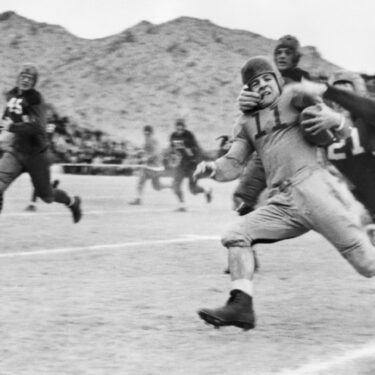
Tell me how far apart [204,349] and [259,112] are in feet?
4.85

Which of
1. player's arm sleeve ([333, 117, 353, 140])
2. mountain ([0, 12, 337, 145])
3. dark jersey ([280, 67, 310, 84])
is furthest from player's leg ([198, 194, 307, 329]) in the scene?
mountain ([0, 12, 337, 145])

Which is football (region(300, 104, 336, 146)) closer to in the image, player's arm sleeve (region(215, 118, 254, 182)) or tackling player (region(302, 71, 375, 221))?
player's arm sleeve (region(215, 118, 254, 182))

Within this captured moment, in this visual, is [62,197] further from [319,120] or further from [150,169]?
[150,169]

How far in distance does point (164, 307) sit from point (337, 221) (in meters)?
1.49

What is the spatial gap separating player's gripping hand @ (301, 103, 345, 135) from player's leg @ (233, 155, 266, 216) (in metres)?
2.18

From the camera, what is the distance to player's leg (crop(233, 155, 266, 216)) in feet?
25.1

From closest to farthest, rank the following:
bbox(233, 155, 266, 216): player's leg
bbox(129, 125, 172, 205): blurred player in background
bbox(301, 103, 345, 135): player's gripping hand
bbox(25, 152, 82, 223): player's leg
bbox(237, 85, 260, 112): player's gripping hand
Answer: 1. bbox(301, 103, 345, 135): player's gripping hand
2. bbox(237, 85, 260, 112): player's gripping hand
3. bbox(233, 155, 266, 216): player's leg
4. bbox(25, 152, 82, 223): player's leg
5. bbox(129, 125, 172, 205): blurred player in background

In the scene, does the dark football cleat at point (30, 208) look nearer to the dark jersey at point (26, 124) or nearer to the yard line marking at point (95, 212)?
the yard line marking at point (95, 212)

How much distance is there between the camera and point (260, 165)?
766 cm

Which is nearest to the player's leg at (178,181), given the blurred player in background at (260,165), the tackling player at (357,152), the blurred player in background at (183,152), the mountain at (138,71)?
the blurred player in background at (183,152)

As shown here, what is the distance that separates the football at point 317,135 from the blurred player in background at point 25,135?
5.33 m

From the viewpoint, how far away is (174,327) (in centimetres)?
564

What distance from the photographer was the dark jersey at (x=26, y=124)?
10.3 meters

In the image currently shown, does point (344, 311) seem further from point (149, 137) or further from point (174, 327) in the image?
point (149, 137)
